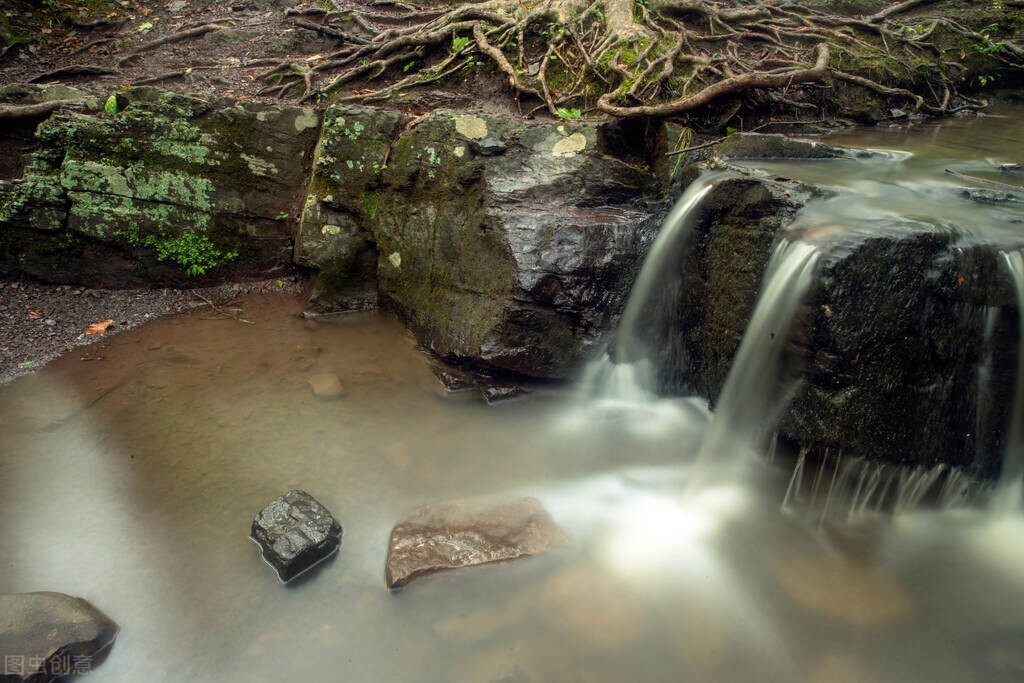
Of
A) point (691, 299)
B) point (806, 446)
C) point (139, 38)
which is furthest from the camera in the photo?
point (139, 38)

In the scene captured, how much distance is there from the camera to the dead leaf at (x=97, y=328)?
478cm

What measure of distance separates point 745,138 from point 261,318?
4466 millimetres

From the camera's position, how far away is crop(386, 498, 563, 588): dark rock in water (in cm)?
297

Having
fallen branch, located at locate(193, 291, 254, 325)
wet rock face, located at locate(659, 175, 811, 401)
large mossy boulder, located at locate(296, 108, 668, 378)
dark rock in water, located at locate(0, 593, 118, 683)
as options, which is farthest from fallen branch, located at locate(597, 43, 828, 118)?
dark rock in water, located at locate(0, 593, 118, 683)

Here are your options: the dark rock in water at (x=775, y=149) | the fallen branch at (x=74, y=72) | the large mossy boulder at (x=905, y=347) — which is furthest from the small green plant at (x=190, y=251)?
the large mossy boulder at (x=905, y=347)

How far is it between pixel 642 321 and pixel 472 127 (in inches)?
84.3

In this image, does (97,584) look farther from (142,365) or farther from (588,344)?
(588,344)

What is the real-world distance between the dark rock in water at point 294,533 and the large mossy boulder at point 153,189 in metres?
3.29

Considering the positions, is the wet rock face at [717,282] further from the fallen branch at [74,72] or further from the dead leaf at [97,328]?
the fallen branch at [74,72]

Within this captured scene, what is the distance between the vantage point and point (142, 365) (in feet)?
14.5

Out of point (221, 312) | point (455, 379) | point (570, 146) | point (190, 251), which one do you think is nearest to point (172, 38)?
point (190, 251)

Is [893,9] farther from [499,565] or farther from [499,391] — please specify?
[499,565]

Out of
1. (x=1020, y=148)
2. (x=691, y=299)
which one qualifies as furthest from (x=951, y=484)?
(x=1020, y=148)

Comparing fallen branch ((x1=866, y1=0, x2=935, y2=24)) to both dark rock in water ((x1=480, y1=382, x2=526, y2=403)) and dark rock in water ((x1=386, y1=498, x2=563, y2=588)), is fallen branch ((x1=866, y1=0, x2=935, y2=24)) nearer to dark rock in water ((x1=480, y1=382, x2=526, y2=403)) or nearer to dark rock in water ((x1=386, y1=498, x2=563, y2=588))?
dark rock in water ((x1=480, y1=382, x2=526, y2=403))
